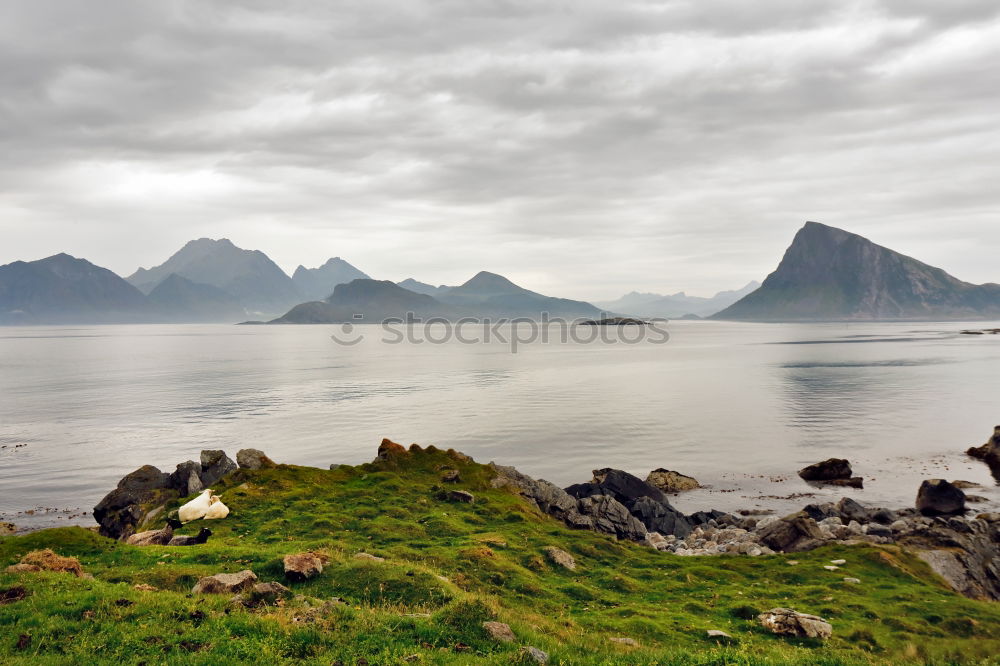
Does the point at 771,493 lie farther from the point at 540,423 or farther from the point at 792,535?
the point at 540,423

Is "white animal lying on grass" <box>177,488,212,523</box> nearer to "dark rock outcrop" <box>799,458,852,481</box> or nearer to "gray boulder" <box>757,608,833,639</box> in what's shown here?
"gray boulder" <box>757,608,833,639</box>

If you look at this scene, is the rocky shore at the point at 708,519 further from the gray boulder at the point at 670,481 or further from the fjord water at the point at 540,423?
the fjord water at the point at 540,423

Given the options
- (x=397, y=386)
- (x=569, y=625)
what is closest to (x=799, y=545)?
(x=569, y=625)

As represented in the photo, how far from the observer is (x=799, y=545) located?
33.0 meters

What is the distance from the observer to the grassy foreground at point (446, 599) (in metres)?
14.8

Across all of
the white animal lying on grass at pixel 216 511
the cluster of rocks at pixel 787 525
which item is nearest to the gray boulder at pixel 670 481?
the cluster of rocks at pixel 787 525

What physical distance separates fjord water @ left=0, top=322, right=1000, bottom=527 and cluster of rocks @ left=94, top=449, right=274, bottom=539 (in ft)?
22.2

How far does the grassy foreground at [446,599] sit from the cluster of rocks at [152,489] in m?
6.08

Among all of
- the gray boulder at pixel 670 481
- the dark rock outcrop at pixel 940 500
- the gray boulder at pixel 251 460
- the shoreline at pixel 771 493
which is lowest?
the shoreline at pixel 771 493

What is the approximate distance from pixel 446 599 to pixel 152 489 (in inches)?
1230

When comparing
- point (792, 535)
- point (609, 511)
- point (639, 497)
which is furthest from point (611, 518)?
point (792, 535)

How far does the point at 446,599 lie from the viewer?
63.0ft

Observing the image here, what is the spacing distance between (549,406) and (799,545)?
66686mm

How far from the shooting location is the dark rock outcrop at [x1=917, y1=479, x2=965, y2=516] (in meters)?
43.5
